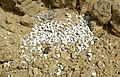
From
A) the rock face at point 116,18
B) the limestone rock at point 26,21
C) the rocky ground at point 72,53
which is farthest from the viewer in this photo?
the limestone rock at point 26,21

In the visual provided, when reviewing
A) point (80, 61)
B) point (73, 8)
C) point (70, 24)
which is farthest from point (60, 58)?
point (73, 8)

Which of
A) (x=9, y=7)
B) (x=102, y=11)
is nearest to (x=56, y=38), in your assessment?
(x=102, y=11)

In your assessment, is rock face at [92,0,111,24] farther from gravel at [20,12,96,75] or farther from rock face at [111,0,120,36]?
gravel at [20,12,96,75]

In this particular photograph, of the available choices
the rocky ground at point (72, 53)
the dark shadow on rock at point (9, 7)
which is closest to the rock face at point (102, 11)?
the rocky ground at point (72, 53)

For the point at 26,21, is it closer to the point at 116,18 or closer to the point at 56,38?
the point at 56,38

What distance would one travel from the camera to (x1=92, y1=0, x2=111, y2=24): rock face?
4.20m

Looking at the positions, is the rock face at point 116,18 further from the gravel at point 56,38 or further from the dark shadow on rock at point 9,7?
the dark shadow on rock at point 9,7

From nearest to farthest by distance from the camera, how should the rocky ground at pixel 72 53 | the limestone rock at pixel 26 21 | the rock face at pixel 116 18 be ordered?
the rocky ground at pixel 72 53 < the rock face at pixel 116 18 < the limestone rock at pixel 26 21

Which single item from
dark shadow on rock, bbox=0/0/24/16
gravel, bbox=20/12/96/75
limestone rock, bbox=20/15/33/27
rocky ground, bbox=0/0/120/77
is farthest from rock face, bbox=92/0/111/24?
dark shadow on rock, bbox=0/0/24/16

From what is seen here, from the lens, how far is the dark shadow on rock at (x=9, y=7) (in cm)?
474

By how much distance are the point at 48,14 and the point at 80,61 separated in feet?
3.62

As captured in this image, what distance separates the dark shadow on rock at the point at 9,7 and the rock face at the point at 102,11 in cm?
129

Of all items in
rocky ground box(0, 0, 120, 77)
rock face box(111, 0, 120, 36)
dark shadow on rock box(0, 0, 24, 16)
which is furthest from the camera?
dark shadow on rock box(0, 0, 24, 16)

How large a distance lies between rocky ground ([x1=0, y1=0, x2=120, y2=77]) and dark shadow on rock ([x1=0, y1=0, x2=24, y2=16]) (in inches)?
3.3
